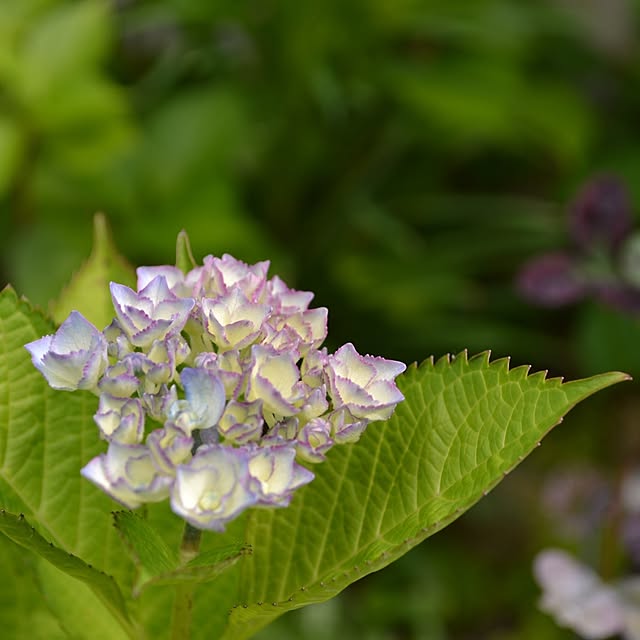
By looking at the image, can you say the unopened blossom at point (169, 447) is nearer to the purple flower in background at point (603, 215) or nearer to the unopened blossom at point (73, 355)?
the unopened blossom at point (73, 355)

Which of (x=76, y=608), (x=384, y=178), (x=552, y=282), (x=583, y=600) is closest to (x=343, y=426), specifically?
(x=76, y=608)

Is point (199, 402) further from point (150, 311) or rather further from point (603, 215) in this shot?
point (603, 215)

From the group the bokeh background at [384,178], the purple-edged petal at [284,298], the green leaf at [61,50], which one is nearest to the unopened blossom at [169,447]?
the purple-edged petal at [284,298]

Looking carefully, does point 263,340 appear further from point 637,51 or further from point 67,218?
point 637,51

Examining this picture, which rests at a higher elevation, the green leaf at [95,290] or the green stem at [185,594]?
the green leaf at [95,290]

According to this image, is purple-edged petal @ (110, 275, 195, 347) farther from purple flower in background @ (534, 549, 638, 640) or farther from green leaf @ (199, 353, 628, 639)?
purple flower in background @ (534, 549, 638, 640)
